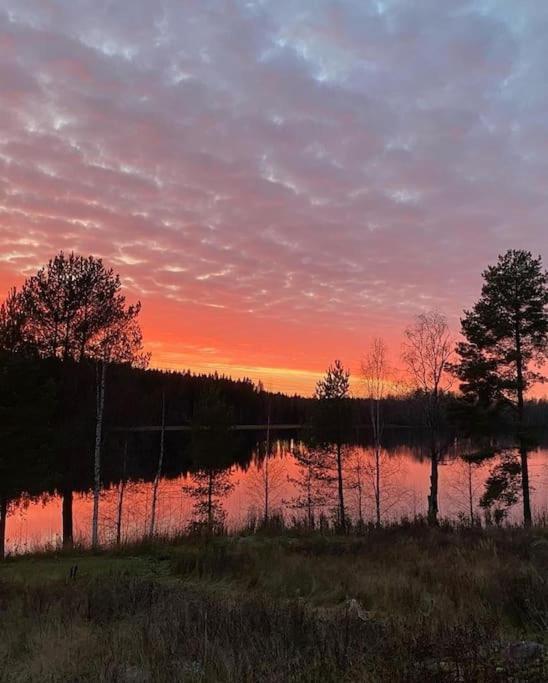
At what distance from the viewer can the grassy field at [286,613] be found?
5012mm

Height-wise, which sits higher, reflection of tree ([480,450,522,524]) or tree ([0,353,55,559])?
tree ([0,353,55,559])

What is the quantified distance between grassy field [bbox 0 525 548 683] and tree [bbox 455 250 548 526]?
417 inches

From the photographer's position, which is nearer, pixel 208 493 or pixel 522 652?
pixel 522 652

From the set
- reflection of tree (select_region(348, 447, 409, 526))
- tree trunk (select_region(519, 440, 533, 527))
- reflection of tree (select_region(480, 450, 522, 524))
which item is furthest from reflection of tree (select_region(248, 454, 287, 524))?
tree trunk (select_region(519, 440, 533, 527))

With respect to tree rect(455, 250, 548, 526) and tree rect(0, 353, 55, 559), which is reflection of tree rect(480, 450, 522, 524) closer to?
tree rect(455, 250, 548, 526)

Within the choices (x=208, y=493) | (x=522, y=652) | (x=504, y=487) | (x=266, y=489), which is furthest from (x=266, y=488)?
(x=522, y=652)

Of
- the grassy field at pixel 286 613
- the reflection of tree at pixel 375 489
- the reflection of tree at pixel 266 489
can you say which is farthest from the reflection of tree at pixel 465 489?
the grassy field at pixel 286 613

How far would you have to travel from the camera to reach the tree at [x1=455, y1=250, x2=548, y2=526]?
83.9 ft

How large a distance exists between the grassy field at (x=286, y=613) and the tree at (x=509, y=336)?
10580mm

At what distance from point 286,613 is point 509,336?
21.8 m

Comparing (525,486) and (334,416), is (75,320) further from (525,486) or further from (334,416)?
(525,486)

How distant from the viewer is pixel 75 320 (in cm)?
2211

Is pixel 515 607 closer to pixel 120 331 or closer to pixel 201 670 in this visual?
pixel 201 670

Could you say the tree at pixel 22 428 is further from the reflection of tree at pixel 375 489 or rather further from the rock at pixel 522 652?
→ the rock at pixel 522 652
